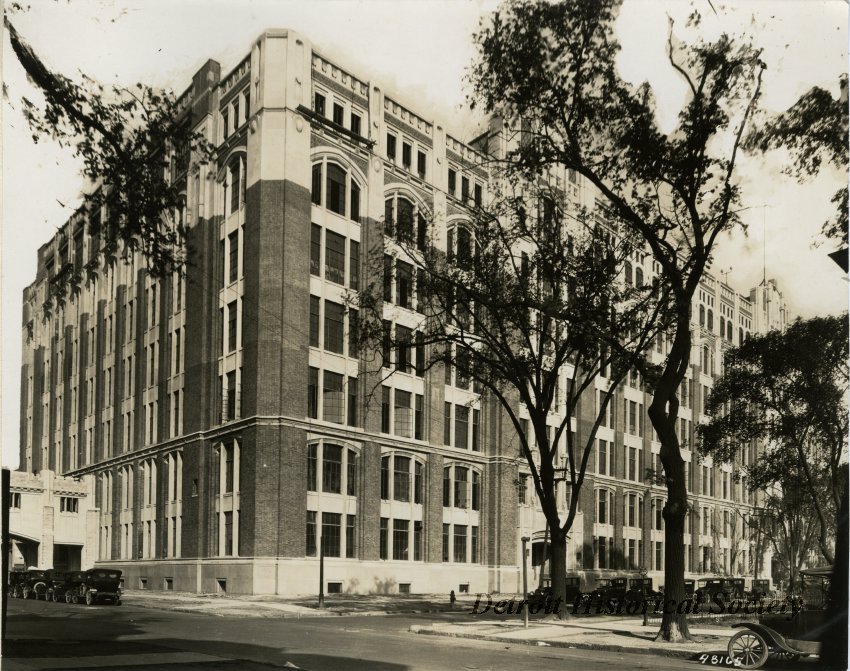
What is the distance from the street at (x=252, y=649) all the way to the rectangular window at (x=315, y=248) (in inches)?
737

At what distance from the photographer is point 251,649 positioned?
15.5 meters

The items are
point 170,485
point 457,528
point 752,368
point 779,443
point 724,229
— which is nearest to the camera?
point 724,229

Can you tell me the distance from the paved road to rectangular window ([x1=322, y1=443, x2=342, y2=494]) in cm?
1559

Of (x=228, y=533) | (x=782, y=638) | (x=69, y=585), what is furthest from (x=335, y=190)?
(x=782, y=638)

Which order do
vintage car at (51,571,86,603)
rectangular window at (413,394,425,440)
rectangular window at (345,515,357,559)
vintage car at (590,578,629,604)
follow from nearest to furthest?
vintage car at (51,571,86,603) < vintage car at (590,578,629,604) < rectangular window at (345,515,357,559) < rectangular window at (413,394,425,440)

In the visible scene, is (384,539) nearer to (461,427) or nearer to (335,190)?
(461,427)

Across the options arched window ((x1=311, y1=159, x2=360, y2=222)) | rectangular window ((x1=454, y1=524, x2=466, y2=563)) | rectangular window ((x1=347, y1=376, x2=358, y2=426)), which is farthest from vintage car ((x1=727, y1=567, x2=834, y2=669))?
rectangular window ((x1=454, y1=524, x2=466, y2=563))

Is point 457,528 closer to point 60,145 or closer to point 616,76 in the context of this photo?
point 616,76

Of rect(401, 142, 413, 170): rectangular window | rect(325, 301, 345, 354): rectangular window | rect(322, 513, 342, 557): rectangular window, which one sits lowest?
rect(322, 513, 342, 557): rectangular window

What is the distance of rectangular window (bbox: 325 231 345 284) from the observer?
38938 millimetres

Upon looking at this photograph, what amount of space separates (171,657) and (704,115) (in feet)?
49.6

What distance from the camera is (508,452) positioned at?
48.7m

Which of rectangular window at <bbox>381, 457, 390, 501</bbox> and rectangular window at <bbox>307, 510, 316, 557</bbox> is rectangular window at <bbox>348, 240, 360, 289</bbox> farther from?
rectangular window at <bbox>307, 510, 316, 557</bbox>

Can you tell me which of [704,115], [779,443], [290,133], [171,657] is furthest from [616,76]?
[779,443]
